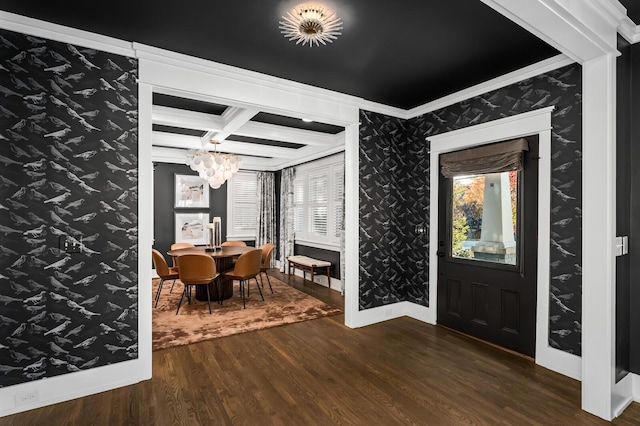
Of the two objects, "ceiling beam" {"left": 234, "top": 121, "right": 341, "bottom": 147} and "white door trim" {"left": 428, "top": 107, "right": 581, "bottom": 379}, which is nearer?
"white door trim" {"left": 428, "top": 107, "right": 581, "bottom": 379}

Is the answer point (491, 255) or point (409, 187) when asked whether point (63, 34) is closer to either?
point (409, 187)

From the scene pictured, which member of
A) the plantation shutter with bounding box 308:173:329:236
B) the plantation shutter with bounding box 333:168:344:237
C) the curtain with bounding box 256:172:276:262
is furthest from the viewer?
the curtain with bounding box 256:172:276:262

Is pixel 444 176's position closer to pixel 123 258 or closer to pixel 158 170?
pixel 123 258

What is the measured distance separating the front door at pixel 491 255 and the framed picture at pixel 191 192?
5.73m

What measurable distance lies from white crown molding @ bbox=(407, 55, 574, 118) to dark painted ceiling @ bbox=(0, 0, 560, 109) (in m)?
0.09

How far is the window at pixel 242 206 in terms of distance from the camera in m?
8.47

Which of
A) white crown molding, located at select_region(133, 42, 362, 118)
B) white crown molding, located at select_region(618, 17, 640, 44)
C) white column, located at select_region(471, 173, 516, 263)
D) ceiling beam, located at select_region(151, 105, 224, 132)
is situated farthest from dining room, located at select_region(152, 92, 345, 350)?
white crown molding, located at select_region(618, 17, 640, 44)

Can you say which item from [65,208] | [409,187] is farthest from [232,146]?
[65,208]

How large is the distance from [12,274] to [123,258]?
2.35 ft

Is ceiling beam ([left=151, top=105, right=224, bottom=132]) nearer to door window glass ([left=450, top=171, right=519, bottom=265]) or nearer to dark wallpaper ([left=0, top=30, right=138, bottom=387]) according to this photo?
dark wallpaper ([left=0, top=30, right=138, bottom=387])

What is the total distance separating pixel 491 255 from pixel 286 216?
5.43 metres

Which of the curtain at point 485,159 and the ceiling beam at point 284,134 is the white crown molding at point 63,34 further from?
the curtain at point 485,159

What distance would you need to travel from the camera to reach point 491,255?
377cm

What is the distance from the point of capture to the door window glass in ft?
11.8
